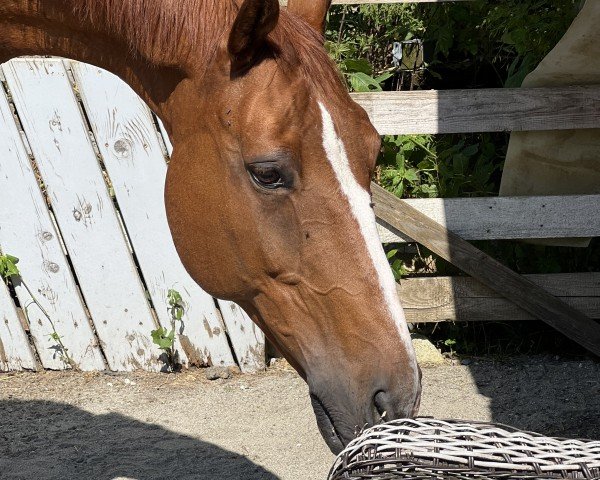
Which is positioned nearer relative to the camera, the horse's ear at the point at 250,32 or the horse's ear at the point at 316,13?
the horse's ear at the point at 250,32

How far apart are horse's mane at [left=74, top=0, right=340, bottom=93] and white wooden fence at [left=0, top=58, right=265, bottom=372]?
2135 millimetres

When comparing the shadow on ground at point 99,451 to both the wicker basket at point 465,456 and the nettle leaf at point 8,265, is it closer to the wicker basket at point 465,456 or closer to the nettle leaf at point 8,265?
the nettle leaf at point 8,265

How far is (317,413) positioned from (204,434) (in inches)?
75.5

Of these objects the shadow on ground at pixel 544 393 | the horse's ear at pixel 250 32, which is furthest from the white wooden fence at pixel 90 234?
the horse's ear at pixel 250 32

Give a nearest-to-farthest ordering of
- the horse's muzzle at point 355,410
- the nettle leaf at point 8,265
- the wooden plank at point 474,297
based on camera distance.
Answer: the horse's muzzle at point 355,410
the nettle leaf at point 8,265
the wooden plank at point 474,297

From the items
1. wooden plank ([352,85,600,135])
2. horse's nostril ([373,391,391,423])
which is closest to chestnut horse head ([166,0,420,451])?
horse's nostril ([373,391,391,423])

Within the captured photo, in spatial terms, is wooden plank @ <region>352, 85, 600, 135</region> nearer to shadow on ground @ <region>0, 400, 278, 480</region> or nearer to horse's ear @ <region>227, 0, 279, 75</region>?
shadow on ground @ <region>0, 400, 278, 480</region>

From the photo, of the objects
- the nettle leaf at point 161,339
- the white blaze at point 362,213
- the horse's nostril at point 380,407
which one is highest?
the white blaze at point 362,213

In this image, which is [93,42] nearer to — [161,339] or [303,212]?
[303,212]

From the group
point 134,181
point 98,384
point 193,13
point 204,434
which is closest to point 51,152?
point 134,181

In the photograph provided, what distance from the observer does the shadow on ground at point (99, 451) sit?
11.5 feet

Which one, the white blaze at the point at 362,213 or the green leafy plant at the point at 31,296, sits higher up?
the white blaze at the point at 362,213

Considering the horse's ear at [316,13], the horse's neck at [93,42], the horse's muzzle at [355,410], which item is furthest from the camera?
the horse's ear at [316,13]

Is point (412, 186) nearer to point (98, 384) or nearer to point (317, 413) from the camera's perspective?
point (98, 384)
